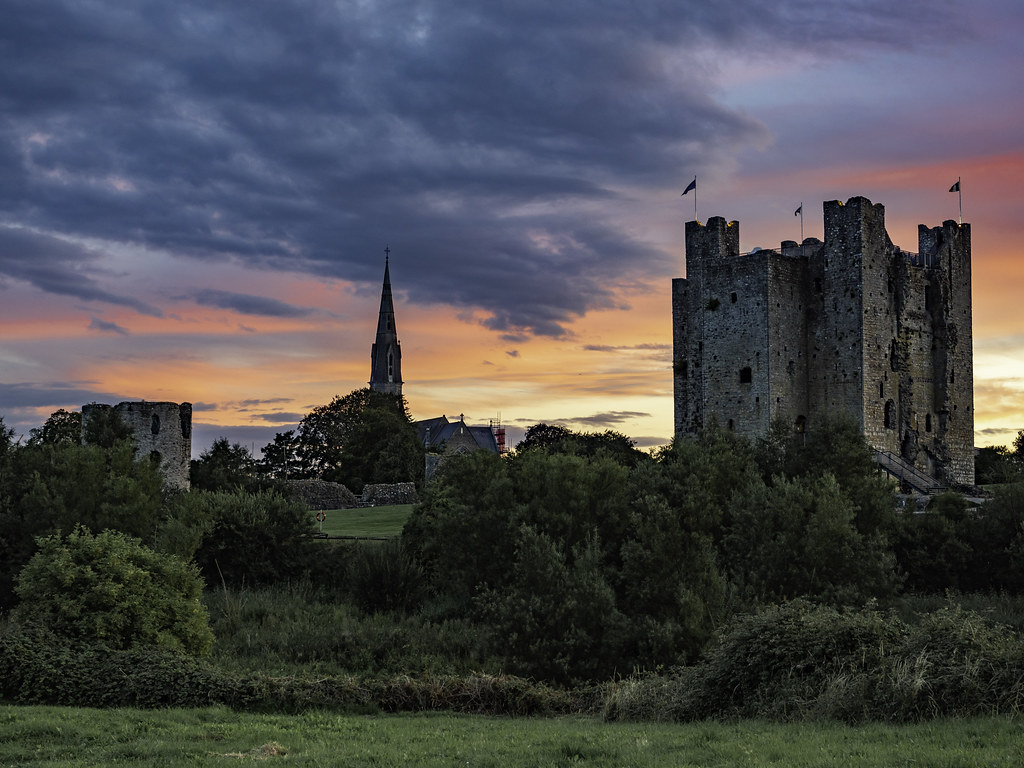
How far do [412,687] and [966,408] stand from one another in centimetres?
4297

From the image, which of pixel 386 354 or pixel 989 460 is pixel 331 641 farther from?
pixel 386 354

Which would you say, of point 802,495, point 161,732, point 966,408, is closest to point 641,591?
point 802,495

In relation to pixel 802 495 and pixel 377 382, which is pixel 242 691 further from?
pixel 377 382

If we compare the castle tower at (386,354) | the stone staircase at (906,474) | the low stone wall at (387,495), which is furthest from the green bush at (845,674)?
the castle tower at (386,354)

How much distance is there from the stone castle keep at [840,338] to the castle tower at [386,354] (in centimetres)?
8268

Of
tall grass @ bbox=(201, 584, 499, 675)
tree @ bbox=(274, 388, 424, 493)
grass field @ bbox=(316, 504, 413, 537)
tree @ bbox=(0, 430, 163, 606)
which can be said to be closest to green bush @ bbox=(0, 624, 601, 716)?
tall grass @ bbox=(201, 584, 499, 675)

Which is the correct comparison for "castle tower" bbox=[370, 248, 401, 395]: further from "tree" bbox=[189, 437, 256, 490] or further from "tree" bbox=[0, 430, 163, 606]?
"tree" bbox=[0, 430, 163, 606]

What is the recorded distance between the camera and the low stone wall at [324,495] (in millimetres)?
57375

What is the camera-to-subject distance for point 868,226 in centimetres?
4834

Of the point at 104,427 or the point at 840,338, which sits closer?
the point at 104,427

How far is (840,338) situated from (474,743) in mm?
39615

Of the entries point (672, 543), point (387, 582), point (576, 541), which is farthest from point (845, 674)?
point (387, 582)

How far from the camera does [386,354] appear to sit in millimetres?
132625

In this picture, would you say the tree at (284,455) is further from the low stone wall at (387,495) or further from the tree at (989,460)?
the tree at (989,460)
